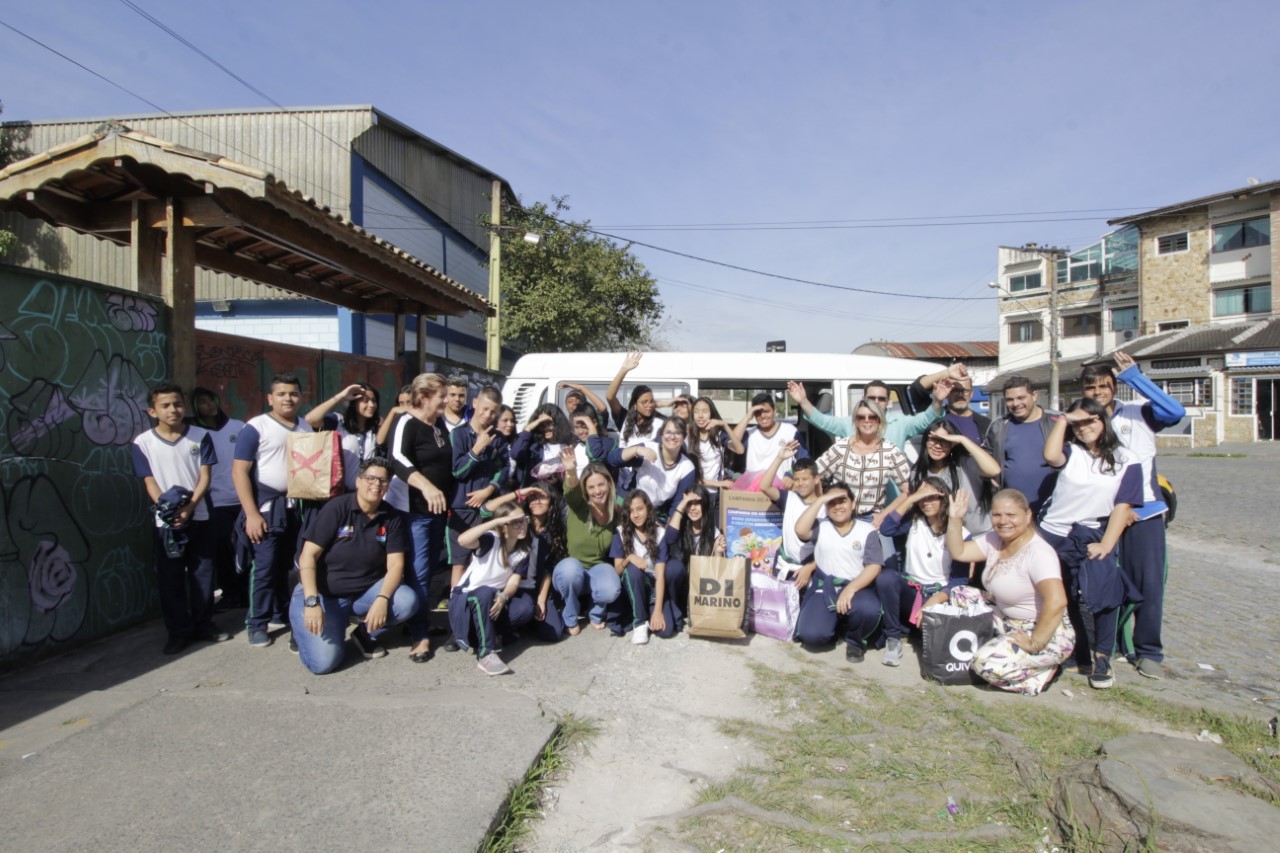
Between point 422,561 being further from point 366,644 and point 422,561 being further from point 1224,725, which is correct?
point 1224,725

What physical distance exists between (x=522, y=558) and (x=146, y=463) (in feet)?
7.87

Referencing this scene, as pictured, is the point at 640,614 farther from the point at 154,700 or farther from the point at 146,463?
the point at 146,463

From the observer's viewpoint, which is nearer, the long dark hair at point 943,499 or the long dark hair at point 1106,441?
the long dark hair at point 1106,441

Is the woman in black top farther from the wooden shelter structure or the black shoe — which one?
the wooden shelter structure

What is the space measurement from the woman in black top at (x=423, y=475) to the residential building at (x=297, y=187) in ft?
31.1

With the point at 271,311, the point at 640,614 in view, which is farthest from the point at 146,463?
the point at 271,311

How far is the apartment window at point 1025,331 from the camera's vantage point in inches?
1602

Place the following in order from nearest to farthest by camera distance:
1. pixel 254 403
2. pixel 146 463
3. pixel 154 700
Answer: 1. pixel 154 700
2. pixel 146 463
3. pixel 254 403

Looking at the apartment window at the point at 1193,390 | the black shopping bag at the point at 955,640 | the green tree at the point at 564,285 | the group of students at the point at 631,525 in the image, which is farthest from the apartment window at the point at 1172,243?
the black shopping bag at the point at 955,640

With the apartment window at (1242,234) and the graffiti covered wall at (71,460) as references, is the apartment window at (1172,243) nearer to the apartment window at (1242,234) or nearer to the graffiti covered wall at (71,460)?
the apartment window at (1242,234)

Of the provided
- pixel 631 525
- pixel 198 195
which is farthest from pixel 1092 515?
pixel 198 195

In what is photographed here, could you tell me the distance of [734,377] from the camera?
798 cm

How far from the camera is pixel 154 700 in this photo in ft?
12.5

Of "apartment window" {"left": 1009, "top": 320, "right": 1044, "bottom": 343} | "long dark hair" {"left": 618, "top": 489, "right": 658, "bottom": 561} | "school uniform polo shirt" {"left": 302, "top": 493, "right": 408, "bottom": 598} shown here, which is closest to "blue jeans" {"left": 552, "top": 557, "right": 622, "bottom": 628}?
"long dark hair" {"left": 618, "top": 489, "right": 658, "bottom": 561}
